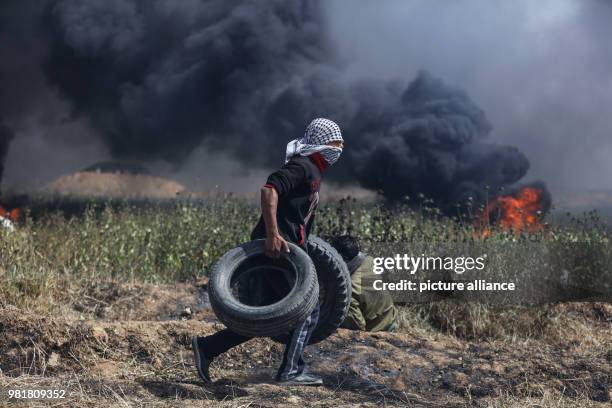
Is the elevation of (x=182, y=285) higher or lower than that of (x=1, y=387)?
higher

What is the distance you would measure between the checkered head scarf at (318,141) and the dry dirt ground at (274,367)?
5.37ft

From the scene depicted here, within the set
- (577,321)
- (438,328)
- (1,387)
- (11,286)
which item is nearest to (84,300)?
(11,286)

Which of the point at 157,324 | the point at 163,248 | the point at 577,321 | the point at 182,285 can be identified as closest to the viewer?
the point at 157,324

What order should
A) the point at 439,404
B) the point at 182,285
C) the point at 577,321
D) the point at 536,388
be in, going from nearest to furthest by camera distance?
1. the point at 439,404
2. the point at 536,388
3. the point at 577,321
4. the point at 182,285

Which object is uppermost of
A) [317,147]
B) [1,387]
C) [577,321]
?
[317,147]

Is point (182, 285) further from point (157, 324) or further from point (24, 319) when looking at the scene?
point (24, 319)

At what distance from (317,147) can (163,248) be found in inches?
186

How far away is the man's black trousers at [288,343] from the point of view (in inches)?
204

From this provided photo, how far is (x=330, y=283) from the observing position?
224 inches

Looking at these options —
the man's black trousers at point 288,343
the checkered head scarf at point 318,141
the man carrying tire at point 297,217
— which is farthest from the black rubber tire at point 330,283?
the checkered head scarf at point 318,141

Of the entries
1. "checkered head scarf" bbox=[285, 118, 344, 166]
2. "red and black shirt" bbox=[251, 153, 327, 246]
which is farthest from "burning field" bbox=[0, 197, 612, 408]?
"checkered head scarf" bbox=[285, 118, 344, 166]

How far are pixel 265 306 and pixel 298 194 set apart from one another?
0.78 metres

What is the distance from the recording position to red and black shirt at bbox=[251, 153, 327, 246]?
194 inches

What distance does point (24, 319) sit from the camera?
5.89 m
